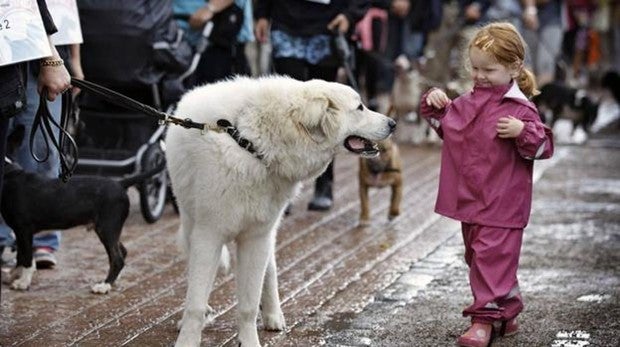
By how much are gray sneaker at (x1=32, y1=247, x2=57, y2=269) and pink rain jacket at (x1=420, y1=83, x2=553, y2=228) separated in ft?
8.80

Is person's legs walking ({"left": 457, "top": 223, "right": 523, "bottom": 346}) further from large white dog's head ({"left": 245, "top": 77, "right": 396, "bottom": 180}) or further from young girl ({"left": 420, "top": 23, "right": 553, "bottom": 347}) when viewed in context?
large white dog's head ({"left": 245, "top": 77, "right": 396, "bottom": 180})

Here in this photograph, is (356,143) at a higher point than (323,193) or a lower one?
higher

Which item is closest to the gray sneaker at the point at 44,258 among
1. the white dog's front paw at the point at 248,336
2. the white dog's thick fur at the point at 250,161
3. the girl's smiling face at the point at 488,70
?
the white dog's thick fur at the point at 250,161

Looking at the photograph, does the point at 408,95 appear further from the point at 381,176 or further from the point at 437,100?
the point at 437,100

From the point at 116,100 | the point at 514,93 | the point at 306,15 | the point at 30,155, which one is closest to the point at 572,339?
the point at 514,93

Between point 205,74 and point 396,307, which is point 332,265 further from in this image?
point 205,74

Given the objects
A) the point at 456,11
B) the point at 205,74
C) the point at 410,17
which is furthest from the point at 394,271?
the point at 456,11

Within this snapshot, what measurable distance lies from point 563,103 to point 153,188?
7735 millimetres

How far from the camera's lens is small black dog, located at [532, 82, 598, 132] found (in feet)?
51.6

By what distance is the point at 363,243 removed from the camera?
8758mm

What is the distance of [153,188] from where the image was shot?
9.34m

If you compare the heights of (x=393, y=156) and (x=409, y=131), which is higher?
(x=393, y=156)

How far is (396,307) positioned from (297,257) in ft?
4.95

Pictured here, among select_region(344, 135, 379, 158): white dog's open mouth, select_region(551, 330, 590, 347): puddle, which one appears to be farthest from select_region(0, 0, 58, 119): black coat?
select_region(551, 330, 590, 347): puddle
